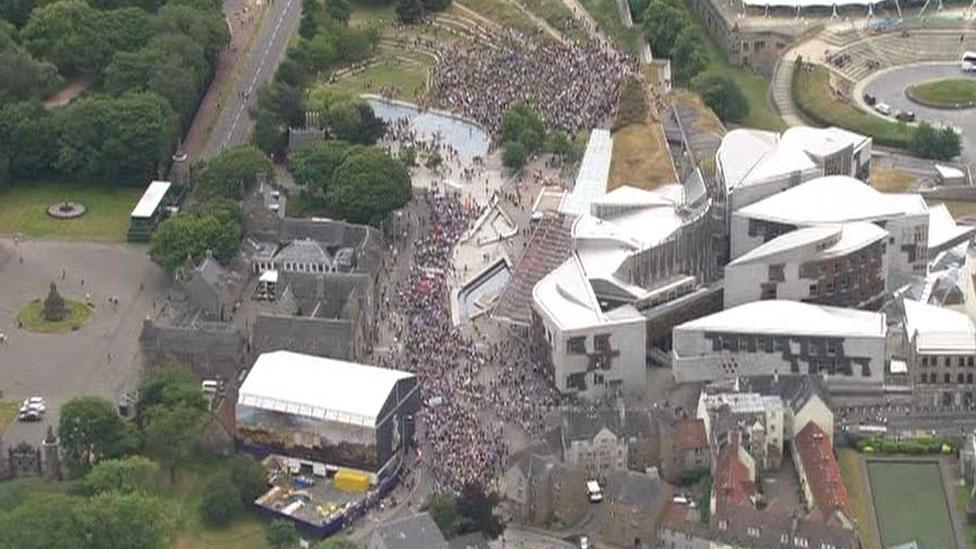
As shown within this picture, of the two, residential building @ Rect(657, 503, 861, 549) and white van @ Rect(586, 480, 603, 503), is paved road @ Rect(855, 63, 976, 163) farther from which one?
residential building @ Rect(657, 503, 861, 549)

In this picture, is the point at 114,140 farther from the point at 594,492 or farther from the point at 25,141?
the point at 594,492

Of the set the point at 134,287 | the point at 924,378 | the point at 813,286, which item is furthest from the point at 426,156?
the point at 924,378

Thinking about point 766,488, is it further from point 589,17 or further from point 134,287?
point 589,17

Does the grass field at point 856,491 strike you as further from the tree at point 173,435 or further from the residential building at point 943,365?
the tree at point 173,435

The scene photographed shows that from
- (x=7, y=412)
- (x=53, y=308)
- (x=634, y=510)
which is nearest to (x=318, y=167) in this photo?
(x=53, y=308)

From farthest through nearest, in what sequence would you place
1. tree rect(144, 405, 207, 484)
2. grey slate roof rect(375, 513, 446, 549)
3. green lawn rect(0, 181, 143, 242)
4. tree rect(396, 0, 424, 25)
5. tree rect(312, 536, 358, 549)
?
tree rect(396, 0, 424, 25), green lawn rect(0, 181, 143, 242), tree rect(144, 405, 207, 484), tree rect(312, 536, 358, 549), grey slate roof rect(375, 513, 446, 549)

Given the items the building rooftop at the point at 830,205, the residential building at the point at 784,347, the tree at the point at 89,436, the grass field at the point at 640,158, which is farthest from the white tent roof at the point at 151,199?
the residential building at the point at 784,347

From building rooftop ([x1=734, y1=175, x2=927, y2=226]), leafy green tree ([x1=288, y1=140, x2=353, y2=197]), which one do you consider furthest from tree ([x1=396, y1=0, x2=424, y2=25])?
building rooftop ([x1=734, y1=175, x2=927, y2=226])
